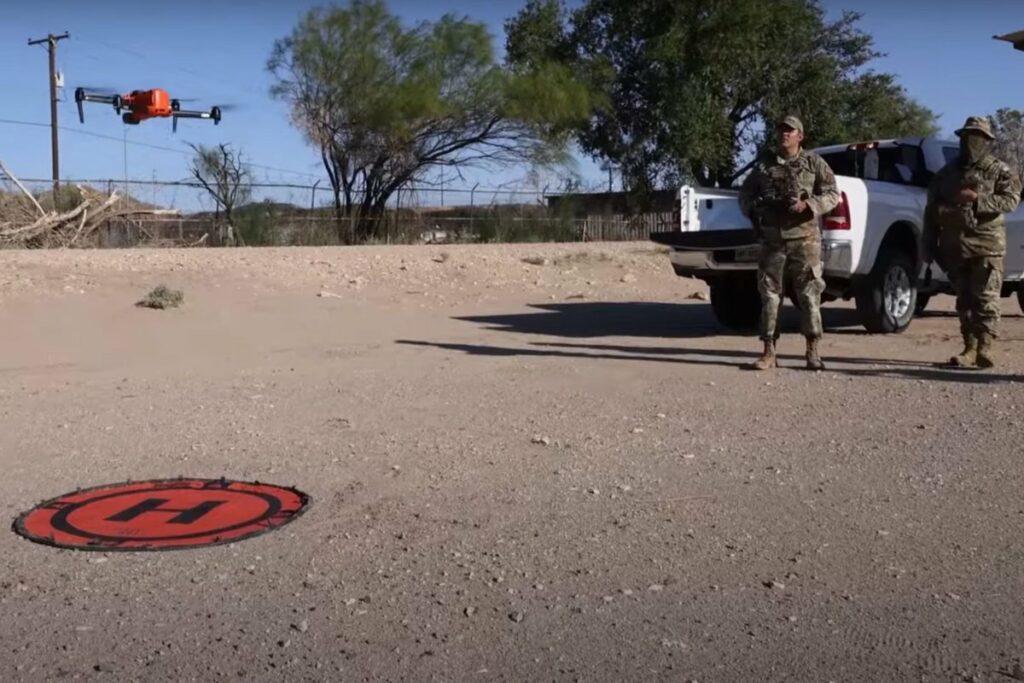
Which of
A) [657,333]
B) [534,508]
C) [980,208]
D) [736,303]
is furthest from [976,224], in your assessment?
[534,508]

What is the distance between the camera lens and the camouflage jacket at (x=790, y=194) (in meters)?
9.05

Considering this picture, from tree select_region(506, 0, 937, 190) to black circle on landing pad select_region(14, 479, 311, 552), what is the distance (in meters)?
33.5

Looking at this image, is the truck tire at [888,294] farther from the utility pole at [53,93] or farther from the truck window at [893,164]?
the utility pole at [53,93]

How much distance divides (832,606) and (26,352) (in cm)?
902

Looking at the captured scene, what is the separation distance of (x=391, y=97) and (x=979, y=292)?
83.2 feet

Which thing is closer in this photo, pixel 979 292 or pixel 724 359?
pixel 979 292

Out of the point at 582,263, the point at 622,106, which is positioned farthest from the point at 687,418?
the point at 622,106

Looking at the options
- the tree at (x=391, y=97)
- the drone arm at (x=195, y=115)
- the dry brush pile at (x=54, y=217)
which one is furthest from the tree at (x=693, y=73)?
the dry brush pile at (x=54, y=217)

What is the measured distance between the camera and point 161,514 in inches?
215

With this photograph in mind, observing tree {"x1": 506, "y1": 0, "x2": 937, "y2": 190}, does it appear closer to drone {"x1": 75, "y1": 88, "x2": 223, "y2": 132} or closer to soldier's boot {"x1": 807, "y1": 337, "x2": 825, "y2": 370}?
drone {"x1": 75, "y1": 88, "x2": 223, "y2": 132}

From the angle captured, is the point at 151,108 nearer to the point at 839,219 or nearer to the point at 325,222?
the point at 325,222

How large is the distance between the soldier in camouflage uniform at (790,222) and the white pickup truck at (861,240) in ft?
4.18

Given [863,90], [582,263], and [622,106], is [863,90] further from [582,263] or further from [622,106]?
[582,263]

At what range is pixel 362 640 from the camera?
4.01 meters
